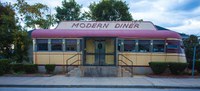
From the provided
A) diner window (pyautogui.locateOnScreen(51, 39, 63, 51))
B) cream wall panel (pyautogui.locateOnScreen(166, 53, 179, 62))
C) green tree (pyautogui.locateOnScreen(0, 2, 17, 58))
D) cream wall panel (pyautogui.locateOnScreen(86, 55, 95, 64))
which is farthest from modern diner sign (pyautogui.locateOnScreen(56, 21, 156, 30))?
green tree (pyautogui.locateOnScreen(0, 2, 17, 58))

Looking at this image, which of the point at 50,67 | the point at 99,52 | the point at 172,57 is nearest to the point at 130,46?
the point at 99,52

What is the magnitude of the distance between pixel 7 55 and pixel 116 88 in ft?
55.8

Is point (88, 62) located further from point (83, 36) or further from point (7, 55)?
point (7, 55)

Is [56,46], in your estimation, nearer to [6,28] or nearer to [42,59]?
[42,59]

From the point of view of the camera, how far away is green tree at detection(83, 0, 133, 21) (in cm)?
5316

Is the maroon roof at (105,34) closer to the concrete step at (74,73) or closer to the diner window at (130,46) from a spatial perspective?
the diner window at (130,46)

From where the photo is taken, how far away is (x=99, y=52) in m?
26.3

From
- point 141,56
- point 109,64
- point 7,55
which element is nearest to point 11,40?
point 7,55

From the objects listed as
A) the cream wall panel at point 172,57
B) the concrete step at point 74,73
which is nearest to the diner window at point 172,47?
the cream wall panel at point 172,57

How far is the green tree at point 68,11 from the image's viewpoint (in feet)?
183

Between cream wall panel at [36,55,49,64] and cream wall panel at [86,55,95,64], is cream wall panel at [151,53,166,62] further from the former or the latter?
cream wall panel at [36,55,49,64]

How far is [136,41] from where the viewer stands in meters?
26.1

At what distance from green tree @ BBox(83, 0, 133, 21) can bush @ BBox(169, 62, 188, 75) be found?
1158 inches

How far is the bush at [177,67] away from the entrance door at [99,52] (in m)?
5.66
